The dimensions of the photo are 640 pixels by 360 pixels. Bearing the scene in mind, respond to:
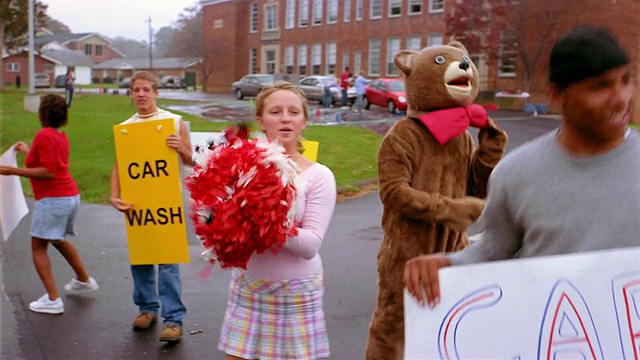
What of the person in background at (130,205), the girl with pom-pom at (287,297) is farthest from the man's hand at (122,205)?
the girl with pom-pom at (287,297)

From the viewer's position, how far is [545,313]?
80.7 inches

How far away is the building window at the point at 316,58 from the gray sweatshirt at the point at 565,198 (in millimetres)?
53203

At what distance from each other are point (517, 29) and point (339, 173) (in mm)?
20905

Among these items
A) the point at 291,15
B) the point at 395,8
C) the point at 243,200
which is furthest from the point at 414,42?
the point at 243,200

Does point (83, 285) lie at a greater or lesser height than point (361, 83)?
lesser

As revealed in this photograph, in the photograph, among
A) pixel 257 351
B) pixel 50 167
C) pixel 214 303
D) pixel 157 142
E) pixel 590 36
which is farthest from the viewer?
pixel 214 303

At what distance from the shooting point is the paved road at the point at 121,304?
5.14 metres

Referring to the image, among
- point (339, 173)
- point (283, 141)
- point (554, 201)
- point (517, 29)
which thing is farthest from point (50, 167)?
point (517, 29)

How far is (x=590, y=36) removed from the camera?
1.98m

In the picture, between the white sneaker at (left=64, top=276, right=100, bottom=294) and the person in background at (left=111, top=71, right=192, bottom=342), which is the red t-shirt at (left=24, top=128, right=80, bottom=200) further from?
the white sneaker at (left=64, top=276, right=100, bottom=294)

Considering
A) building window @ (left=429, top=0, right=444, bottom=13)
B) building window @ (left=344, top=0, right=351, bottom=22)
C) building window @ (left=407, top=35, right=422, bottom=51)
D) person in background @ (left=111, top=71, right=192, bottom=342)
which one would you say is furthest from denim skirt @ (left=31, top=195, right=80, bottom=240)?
building window @ (left=344, top=0, right=351, bottom=22)

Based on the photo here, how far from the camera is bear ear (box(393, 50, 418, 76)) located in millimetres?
4094

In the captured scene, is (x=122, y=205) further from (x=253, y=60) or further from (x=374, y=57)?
(x=253, y=60)

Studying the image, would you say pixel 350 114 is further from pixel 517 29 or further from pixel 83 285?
pixel 83 285
